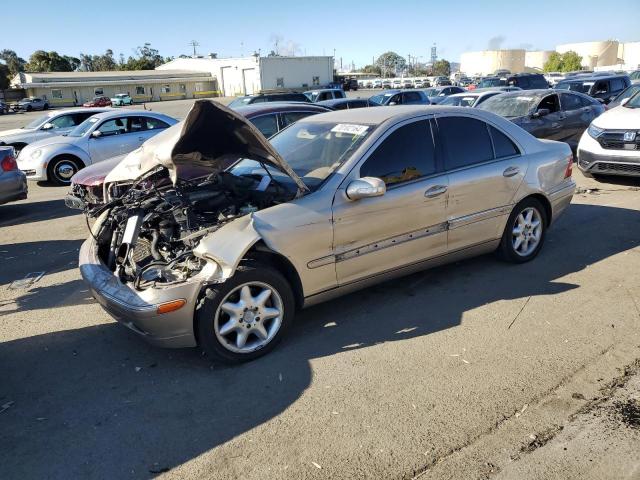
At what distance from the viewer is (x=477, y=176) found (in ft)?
15.8

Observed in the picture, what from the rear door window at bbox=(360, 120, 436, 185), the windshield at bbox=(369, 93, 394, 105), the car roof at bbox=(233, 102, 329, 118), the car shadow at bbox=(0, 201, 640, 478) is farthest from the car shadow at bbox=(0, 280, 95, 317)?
the windshield at bbox=(369, 93, 394, 105)

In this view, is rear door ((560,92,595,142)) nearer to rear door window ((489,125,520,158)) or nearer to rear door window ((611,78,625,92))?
rear door window ((611,78,625,92))

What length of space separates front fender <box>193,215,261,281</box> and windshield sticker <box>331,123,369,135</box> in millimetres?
1334

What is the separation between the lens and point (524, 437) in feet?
9.45

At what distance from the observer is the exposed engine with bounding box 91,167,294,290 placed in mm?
3752

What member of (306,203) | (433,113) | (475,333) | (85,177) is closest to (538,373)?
(475,333)

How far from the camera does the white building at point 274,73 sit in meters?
69.0

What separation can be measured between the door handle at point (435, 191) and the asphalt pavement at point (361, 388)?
95 centimetres

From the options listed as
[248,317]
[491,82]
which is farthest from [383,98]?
[248,317]

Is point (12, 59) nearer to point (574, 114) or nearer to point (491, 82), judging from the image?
point (491, 82)

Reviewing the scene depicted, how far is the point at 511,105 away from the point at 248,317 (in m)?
9.81

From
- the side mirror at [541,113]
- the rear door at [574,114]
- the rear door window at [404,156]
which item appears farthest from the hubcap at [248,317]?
the rear door at [574,114]

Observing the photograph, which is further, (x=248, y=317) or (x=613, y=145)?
(x=613, y=145)

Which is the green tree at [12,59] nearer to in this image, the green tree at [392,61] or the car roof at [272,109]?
the green tree at [392,61]
